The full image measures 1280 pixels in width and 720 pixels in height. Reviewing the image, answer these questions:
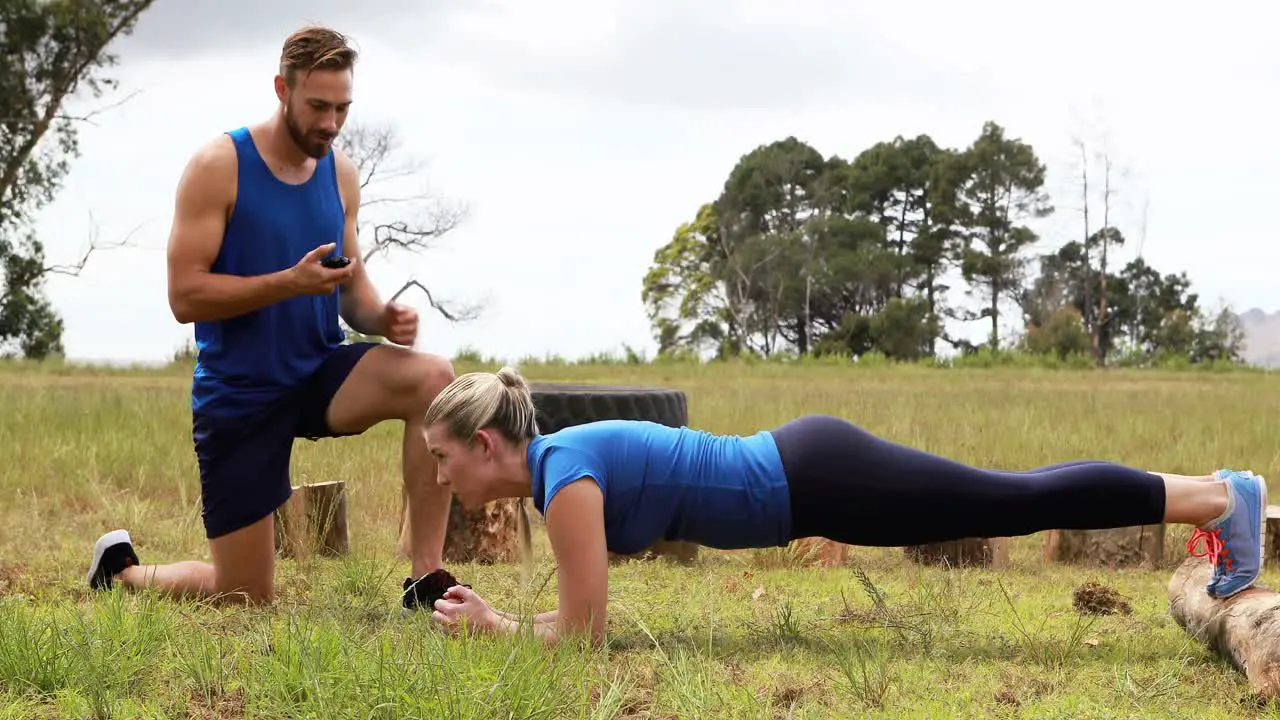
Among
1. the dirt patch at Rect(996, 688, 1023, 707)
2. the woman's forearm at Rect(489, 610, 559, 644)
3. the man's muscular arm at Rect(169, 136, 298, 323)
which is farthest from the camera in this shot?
the man's muscular arm at Rect(169, 136, 298, 323)

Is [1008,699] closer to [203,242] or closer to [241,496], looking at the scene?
[241,496]

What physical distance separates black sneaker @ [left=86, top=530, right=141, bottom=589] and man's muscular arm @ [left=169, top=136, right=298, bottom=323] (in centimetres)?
124

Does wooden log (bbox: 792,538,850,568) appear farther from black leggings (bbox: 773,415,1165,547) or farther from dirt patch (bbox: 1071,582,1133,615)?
black leggings (bbox: 773,415,1165,547)

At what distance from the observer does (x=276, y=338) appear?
5.18m

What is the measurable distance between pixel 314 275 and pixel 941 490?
2.36 metres

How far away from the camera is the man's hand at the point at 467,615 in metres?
4.16

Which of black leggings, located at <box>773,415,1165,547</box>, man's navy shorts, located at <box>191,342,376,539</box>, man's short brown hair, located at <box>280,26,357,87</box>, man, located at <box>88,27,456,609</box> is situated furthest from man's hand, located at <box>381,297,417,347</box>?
black leggings, located at <box>773,415,1165,547</box>

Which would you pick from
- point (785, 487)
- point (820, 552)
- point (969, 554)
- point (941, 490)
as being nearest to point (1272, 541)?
point (969, 554)

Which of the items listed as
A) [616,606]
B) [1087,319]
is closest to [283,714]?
[616,606]

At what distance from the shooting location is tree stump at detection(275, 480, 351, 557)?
6.41 m

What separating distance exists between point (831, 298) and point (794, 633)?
45.3 m

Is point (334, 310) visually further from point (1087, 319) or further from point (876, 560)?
point (1087, 319)

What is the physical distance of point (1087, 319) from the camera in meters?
41.2

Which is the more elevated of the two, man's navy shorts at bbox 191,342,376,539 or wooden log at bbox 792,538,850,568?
man's navy shorts at bbox 191,342,376,539
